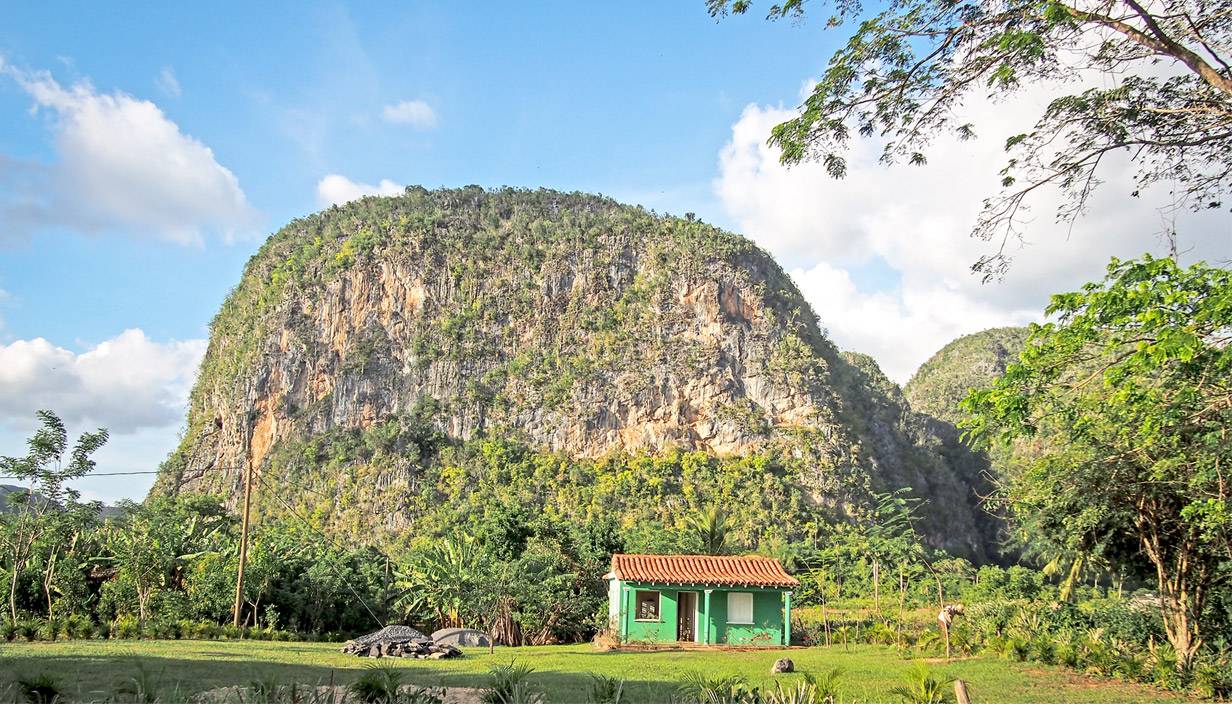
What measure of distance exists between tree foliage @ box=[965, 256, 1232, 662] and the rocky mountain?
45.9 m

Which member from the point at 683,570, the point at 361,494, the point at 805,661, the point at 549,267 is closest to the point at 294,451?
the point at 361,494

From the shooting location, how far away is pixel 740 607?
2270 cm

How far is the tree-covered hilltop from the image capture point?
93.2 meters

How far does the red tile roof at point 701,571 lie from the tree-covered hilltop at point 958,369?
67974 mm

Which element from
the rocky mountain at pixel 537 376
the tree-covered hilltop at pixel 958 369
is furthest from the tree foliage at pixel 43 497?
the tree-covered hilltop at pixel 958 369

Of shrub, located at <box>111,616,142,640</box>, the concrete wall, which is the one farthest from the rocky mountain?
shrub, located at <box>111,616,142,640</box>

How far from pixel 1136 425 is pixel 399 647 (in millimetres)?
13225

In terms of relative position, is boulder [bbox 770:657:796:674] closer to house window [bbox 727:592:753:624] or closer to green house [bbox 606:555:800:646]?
green house [bbox 606:555:800:646]

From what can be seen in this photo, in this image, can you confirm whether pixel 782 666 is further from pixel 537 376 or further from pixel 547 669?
pixel 537 376

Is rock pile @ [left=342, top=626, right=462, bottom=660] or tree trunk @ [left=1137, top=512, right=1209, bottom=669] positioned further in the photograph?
rock pile @ [left=342, top=626, right=462, bottom=660]

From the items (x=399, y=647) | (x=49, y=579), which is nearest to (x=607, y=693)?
(x=399, y=647)

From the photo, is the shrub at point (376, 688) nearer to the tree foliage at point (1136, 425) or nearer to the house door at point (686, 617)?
the tree foliage at point (1136, 425)

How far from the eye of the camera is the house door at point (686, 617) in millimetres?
22828

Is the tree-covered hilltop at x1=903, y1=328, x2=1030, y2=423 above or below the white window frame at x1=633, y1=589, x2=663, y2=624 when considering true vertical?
above
